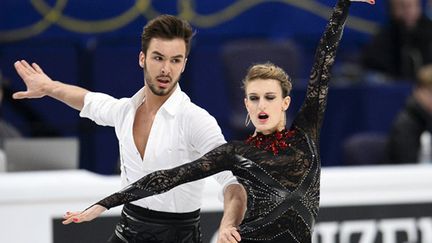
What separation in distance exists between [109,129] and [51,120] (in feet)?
1.66

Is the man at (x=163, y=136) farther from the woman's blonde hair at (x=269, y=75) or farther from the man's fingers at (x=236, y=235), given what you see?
the woman's blonde hair at (x=269, y=75)

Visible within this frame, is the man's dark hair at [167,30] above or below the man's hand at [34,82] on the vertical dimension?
above

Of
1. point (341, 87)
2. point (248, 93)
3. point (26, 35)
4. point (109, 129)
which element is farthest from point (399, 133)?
point (248, 93)

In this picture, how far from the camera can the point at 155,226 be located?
170 inches

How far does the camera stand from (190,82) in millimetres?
9016

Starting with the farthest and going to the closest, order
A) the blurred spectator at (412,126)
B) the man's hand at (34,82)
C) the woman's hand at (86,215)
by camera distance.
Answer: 1. the blurred spectator at (412,126)
2. the man's hand at (34,82)
3. the woman's hand at (86,215)

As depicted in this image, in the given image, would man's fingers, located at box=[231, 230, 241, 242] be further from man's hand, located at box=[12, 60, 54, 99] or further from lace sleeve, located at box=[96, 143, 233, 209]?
man's hand, located at box=[12, 60, 54, 99]

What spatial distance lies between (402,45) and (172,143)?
522 cm

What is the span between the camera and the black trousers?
14.2ft

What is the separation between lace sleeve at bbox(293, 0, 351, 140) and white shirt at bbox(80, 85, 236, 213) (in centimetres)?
33

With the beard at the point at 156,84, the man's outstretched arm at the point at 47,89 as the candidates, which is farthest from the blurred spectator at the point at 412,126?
the beard at the point at 156,84

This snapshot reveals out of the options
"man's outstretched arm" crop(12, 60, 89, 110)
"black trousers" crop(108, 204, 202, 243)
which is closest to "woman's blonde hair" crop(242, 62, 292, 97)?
"black trousers" crop(108, 204, 202, 243)

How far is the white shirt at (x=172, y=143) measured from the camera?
4188mm

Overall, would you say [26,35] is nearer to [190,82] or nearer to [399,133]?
[190,82]
